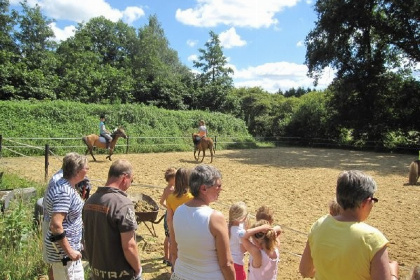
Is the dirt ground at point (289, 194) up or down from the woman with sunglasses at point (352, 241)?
down

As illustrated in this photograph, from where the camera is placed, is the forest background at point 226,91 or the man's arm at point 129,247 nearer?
the man's arm at point 129,247

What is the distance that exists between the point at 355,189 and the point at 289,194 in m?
8.49

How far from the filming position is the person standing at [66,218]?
3.09 metres

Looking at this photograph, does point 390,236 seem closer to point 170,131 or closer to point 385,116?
point 170,131

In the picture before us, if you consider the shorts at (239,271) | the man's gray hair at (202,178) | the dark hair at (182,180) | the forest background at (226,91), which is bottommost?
the shorts at (239,271)

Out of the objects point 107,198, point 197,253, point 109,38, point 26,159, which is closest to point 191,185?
point 197,253

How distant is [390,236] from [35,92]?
2036 cm

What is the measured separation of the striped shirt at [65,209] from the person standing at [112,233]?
353 mm

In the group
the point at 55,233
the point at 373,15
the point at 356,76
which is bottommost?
the point at 55,233

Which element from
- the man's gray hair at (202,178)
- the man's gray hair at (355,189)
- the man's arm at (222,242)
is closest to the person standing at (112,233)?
the man's gray hair at (202,178)

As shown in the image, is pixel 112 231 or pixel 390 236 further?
pixel 390 236

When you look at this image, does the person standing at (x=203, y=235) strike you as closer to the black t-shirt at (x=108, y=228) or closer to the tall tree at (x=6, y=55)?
the black t-shirt at (x=108, y=228)

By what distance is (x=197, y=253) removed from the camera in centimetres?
253

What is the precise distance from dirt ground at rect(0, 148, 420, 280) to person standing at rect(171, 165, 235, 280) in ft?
4.35
